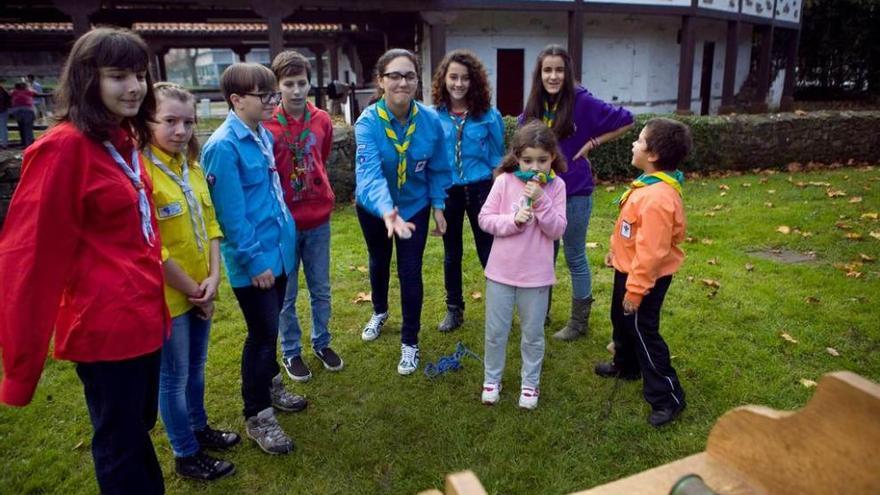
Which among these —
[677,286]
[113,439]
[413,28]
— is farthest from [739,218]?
[413,28]

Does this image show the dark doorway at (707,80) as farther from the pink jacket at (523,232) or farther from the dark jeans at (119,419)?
the dark jeans at (119,419)

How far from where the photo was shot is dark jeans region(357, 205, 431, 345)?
12.5 feet

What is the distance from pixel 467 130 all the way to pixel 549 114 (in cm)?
58

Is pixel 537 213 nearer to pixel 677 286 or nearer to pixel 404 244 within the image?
pixel 404 244

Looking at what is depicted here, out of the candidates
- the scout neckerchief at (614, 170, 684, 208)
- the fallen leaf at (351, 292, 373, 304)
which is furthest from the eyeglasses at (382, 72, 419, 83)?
the fallen leaf at (351, 292, 373, 304)

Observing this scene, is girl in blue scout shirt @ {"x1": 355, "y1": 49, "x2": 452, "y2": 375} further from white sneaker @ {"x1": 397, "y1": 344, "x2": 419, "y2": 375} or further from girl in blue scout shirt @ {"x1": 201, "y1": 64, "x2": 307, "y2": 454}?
girl in blue scout shirt @ {"x1": 201, "y1": 64, "x2": 307, "y2": 454}

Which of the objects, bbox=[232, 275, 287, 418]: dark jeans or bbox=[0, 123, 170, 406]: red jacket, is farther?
bbox=[232, 275, 287, 418]: dark jeans

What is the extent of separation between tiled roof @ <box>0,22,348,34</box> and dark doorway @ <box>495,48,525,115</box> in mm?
5237

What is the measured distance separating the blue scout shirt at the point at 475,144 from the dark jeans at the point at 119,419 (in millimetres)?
2539

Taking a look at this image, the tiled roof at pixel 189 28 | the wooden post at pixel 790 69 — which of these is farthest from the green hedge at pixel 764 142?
the wooden post at pixel 790 69

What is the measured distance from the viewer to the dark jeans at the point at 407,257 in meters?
3.80

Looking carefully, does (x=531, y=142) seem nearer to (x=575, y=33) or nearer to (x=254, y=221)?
(x=254, y=221)

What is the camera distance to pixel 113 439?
209 cm

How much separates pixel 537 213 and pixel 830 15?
26.2 m
